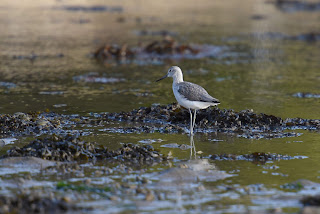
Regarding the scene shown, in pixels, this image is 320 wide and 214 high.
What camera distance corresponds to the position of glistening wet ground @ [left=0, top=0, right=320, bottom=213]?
6969 millimetres

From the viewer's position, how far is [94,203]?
664 centimetres

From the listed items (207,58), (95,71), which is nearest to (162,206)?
(95,71)

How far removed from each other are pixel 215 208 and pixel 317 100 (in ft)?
27.5

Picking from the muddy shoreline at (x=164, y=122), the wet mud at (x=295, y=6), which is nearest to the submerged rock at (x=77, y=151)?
the muddy shoreline at (x=164, y=122)

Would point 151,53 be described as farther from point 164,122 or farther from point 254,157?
point 254,157

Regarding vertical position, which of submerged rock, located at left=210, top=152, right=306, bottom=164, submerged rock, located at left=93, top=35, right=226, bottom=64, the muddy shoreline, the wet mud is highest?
the wet mud

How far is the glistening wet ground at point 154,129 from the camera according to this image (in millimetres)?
6969

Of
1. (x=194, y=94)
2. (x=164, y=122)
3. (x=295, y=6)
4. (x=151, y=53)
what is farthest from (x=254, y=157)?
(x=295, y=6)

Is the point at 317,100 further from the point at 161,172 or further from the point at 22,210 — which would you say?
the point at 22,210

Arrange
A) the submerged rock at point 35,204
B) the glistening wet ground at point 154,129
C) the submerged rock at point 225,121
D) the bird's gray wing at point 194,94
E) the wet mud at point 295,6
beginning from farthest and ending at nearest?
the wet mud at point 295,6 → the submerged rock at point 225,121 → the bird's gray wing at point 194,94 → the glistening wet ground at point 154,129 → the submerged rock at point 35,204

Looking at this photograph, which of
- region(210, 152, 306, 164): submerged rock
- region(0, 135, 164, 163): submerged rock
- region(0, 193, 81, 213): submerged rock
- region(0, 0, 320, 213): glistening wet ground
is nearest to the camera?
region(0, 193, 81, 213): submerged rock

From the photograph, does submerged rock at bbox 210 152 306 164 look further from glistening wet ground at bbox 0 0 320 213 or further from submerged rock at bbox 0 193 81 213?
submerged rock at bbox 0 193 81 213

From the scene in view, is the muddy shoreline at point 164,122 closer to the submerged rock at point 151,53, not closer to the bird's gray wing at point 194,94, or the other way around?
the bird's gray wing at point 194,94

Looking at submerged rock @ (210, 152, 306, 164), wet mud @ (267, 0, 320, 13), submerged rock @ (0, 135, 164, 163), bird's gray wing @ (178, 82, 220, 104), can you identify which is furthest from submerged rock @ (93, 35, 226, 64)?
wet mud @ (267, 0, 320, 13)
